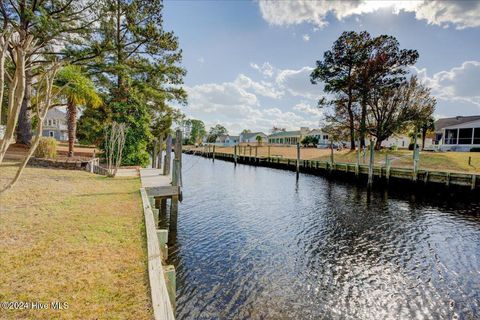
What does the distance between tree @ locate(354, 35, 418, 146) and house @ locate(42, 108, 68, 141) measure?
186ft

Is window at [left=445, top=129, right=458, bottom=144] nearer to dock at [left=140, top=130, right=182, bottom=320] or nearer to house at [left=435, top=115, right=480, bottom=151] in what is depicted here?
house at [left=435, top=115, right=480, bottom=151]

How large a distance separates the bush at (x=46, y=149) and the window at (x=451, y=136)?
50.1 m

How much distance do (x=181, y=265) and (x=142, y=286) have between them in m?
3.82

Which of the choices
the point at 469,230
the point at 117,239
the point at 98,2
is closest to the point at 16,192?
the point at 117,239

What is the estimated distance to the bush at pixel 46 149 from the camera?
16031mm

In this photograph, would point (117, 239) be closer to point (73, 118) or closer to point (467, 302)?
point (467, 302)

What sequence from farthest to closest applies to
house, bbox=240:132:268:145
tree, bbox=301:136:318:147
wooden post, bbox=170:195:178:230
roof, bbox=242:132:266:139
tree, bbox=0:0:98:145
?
roof, bbox=242:132:266:139, house, bbox=240:132:268:145, tree, bbox=301:136:318:147, tree, bbox=0:0:98:145, wooden post, bbox=170:195:178:230

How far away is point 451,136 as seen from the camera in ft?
130

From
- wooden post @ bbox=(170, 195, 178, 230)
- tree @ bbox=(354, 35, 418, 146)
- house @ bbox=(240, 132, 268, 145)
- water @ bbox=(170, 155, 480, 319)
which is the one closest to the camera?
water @ bbox=(170, 155, 480, 319)

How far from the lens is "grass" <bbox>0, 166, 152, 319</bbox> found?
354 cm

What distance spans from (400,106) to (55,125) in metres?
67.0

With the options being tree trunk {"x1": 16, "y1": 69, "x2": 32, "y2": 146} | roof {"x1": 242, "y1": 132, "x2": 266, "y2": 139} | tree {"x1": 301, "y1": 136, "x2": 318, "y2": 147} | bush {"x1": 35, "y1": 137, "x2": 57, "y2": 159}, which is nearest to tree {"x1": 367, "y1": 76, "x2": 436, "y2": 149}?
tree {"x1": 301, "y1": 136, "x2": 318, "y2": 147}

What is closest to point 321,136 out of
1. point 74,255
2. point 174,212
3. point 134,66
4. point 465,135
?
point 465,135

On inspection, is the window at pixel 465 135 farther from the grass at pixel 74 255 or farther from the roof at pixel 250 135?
the roof at pixel 250 135
